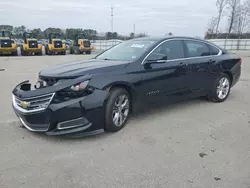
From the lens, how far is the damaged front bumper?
342 cm

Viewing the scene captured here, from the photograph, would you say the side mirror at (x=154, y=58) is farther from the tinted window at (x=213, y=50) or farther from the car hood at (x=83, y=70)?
the tinted window at (x=213, y=50)

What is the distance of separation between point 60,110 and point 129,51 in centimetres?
190

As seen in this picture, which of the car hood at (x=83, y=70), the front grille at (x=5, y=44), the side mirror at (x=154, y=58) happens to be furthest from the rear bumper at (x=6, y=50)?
the side mirror at (x=154, y=58)

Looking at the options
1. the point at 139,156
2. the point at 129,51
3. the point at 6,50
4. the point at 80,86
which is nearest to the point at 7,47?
the point at 6,50

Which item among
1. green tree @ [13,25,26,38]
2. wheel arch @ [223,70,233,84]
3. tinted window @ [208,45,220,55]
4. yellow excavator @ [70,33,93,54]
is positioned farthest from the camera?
green tree @ [13,25,26,38]

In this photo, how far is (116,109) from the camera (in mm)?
3943

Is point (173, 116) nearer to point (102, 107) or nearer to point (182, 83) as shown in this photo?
point (182, 83)

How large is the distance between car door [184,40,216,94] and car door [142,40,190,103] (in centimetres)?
17

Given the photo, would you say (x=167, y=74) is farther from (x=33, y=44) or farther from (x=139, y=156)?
(x=33, y=44)

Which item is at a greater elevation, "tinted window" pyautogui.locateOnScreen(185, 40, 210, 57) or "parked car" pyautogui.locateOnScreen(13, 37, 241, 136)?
"tinted window" pyautogui.locateOnScreen(185, 40, 210, 57)

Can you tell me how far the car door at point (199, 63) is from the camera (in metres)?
5.09

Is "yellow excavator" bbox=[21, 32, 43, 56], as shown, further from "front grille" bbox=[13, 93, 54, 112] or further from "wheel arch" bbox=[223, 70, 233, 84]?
"front grille" bbox=[13, 93, 54, 112]

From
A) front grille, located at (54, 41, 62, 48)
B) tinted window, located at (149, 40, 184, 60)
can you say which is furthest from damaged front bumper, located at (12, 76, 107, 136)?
front grille, located at (54, 41, 62, 48)

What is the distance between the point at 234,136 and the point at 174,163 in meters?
1.41
